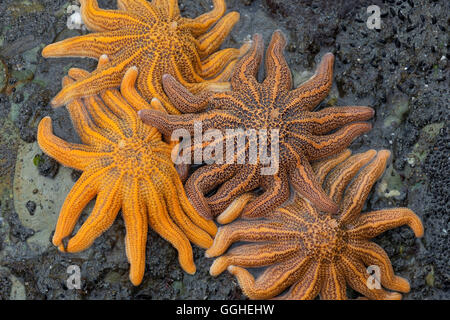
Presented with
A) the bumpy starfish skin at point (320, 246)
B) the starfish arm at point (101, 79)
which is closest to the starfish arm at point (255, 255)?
the bumpy starfish skin at point (320, 246)

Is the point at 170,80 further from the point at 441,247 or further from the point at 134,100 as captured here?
the point at 441,247

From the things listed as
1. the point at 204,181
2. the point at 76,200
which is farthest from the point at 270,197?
the point at 76,200

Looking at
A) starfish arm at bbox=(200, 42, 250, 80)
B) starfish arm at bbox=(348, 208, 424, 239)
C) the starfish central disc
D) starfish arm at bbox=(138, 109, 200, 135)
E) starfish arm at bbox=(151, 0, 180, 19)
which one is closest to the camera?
the starfish central disc

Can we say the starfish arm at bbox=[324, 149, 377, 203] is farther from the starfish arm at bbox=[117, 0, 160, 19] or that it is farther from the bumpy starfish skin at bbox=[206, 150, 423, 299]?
the starfish arm at bbox=[117, 0, 160, 19]

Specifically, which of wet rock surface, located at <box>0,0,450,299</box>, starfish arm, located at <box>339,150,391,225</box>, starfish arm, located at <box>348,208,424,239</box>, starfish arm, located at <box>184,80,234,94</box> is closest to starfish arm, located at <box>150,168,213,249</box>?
wet rock surface, located at <box>0,0,450,299</box>

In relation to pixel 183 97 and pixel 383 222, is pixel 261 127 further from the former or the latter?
pixel 383 222

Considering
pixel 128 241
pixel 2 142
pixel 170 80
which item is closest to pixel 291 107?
pixel 170 80
